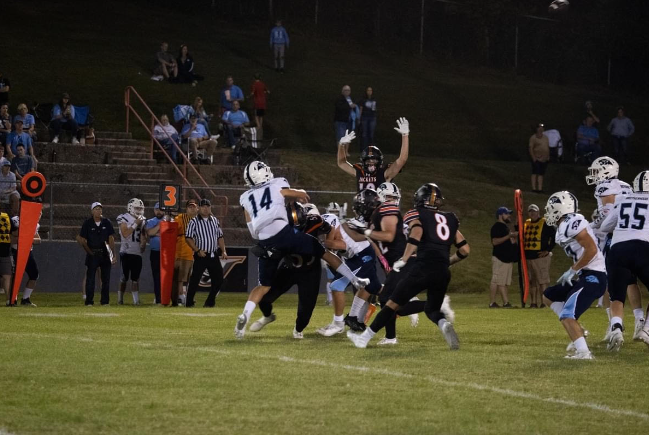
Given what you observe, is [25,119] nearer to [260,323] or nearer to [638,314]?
[260,323]

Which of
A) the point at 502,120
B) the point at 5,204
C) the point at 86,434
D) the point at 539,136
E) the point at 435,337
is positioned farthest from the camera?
the point at 502,120

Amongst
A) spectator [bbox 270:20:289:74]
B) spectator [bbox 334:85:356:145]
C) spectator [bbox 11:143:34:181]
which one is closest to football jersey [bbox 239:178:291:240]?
spectator [bbox 11:143:34:181]

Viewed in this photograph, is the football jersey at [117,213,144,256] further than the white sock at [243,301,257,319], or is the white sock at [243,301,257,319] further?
the football jersey at [117,213,144,256]

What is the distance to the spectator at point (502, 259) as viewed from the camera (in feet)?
65.9

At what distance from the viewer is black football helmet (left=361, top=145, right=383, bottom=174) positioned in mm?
14930

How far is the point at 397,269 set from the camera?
10492 mm

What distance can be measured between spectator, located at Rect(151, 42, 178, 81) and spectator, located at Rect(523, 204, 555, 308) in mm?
17165

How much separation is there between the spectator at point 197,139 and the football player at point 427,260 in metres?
16.6

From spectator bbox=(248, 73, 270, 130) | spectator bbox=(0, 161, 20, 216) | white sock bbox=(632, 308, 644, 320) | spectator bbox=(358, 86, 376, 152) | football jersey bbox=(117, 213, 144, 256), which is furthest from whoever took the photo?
spectator bbox=(248, 73, 270, 130)

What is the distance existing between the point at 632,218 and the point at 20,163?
14.9 metres

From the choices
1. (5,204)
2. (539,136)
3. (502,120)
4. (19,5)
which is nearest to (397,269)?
(5,204)

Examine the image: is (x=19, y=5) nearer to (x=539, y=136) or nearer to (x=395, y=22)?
(x=395, y=22)

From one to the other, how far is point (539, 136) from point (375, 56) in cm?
1584

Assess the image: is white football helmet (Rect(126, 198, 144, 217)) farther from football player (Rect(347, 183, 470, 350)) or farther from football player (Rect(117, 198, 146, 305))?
football player (Rect(347, 183, 470, 350))
